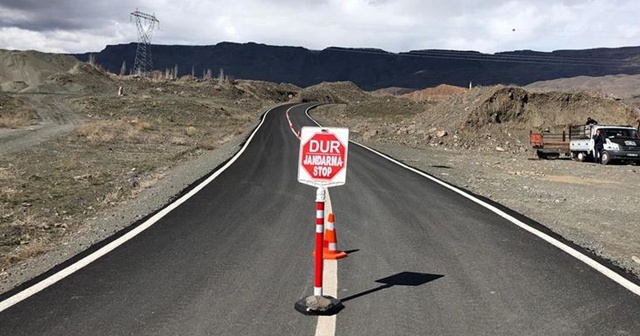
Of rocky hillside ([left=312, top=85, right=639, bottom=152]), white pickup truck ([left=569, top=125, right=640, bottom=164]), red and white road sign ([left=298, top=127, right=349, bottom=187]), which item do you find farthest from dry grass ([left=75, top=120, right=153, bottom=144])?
red and white road sign ([left=298, top=127, right=349, bottom=187])

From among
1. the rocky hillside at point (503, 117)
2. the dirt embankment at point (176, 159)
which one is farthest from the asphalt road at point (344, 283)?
the rocky hillside at point (503, 117)

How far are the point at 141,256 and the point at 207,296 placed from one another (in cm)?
185

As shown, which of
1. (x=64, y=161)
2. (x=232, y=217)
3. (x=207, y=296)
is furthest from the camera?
(x=64, y=161)

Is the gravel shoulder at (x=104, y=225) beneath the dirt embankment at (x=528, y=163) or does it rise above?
beneath

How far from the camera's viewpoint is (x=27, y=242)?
9.02m

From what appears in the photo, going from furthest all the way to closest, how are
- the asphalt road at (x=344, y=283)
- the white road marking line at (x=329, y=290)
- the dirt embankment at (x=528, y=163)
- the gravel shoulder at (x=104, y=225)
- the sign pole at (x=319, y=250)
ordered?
the dirt embankment at (x=528, y=163), the gravel shoulder at (x=104, y=225), the sign pole at (x=319, y=250), the asphalt road at (x=344, y=283), the white road marking line at (x=329, y=290)

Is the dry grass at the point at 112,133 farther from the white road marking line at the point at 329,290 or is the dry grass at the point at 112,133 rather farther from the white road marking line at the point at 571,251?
the white road marking line at the point at 329,290

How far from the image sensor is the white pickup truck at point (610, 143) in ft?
79.4

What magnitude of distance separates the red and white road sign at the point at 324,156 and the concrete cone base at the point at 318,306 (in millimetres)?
1213

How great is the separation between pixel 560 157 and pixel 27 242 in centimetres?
2697

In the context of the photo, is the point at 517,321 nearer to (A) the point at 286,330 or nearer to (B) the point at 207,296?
(A) the point at 286,330

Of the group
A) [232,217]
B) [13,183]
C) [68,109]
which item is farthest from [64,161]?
[68,109]

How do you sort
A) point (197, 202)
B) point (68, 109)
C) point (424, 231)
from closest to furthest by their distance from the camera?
point (424, 231), point (197, 202), point (68, 109)

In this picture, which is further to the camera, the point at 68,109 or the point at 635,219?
the point at 68,109
